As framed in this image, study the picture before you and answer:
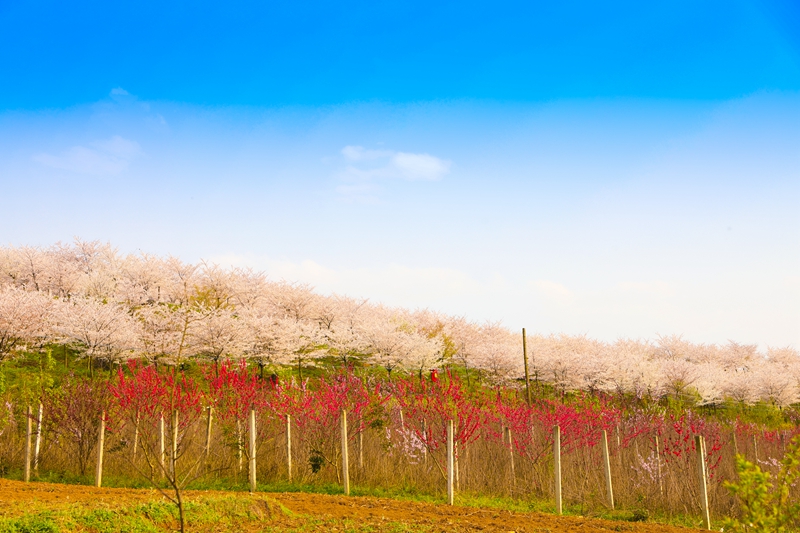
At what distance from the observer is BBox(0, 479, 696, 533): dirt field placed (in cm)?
718

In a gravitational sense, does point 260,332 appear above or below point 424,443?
above

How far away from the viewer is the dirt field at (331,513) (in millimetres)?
7176

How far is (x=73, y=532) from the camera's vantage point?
6113 mm

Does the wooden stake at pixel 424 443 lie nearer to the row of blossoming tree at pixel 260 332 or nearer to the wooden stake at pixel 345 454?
the wooden stake at pixel 345 454

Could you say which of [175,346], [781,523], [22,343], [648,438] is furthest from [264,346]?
[781,523]

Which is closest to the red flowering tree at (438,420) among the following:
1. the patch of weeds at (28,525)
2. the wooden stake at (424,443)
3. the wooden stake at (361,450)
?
the wooden stake at (424,443)

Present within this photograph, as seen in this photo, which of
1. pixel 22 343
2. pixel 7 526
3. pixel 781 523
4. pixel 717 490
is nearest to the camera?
pixel 781 523

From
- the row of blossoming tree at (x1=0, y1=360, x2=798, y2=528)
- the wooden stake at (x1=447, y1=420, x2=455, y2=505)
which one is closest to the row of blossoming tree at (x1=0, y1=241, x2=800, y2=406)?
the row of blossoming tree at (x1=0, y1=360, x2=798, y2=528)

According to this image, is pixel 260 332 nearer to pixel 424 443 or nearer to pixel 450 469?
pixel 424 443

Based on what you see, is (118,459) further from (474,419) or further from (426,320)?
(426,320)

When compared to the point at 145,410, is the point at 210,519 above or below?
below

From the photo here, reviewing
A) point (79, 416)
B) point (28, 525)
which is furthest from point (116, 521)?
point (79, 416)

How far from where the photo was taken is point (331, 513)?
8.15 metres

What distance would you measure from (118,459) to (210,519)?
6475 millimetres
